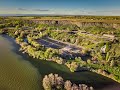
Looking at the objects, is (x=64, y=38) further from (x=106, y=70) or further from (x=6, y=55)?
(x=106, y=70)

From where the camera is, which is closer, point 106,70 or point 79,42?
point 106,70

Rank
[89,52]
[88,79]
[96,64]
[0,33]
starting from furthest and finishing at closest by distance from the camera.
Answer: [0,33] < [89,52] < [96,64] < [88,79]

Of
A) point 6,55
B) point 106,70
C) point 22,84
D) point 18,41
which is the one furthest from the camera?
point 18,41


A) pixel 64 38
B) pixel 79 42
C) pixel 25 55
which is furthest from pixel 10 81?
pixel 64 38

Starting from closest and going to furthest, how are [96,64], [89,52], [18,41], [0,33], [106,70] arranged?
[106,70], [96,64], [89,52], [18,41], [0,33]

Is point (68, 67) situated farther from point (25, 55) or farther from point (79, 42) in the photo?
point (79, 42)

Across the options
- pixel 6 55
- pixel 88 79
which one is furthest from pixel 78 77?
pixel 6 55
